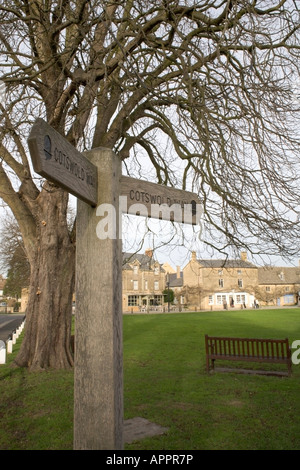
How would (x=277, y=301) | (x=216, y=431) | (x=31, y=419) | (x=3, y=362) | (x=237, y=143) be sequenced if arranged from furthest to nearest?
(x=277, y=301) → (x=3, y=362) → (x=237, y=143) → (x=31, y=419) → (x=216, y=431)

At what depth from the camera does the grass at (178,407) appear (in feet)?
16.4

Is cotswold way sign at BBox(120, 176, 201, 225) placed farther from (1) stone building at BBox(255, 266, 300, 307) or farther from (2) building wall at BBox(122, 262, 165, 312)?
(1) stone building at BBox(255, 266, 300, 307)

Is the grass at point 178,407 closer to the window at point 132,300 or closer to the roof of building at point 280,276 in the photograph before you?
the window at point 132,300

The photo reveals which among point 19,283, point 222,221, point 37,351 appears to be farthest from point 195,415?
point 19,283

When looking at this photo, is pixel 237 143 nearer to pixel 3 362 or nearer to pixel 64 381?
pixel 64 381

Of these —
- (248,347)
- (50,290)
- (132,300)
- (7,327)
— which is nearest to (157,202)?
(248,347)

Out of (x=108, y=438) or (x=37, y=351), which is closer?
(x=108, y=438)

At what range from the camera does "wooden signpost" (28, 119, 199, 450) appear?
275 cm

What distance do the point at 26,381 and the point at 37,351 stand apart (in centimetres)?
116

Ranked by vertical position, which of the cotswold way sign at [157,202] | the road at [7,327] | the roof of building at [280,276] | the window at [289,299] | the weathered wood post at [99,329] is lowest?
the road at [7,327]

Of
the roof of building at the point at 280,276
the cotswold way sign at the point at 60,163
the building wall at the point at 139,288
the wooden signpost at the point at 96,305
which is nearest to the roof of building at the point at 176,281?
the building wall at the point at 139,288

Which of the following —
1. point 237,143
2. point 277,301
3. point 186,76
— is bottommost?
point 277,301

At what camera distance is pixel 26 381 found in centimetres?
864

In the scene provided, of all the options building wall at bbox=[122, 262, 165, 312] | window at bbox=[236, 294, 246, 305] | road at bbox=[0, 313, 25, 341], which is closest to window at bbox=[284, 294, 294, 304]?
window at bbox=[236, 294, 246, 305]
